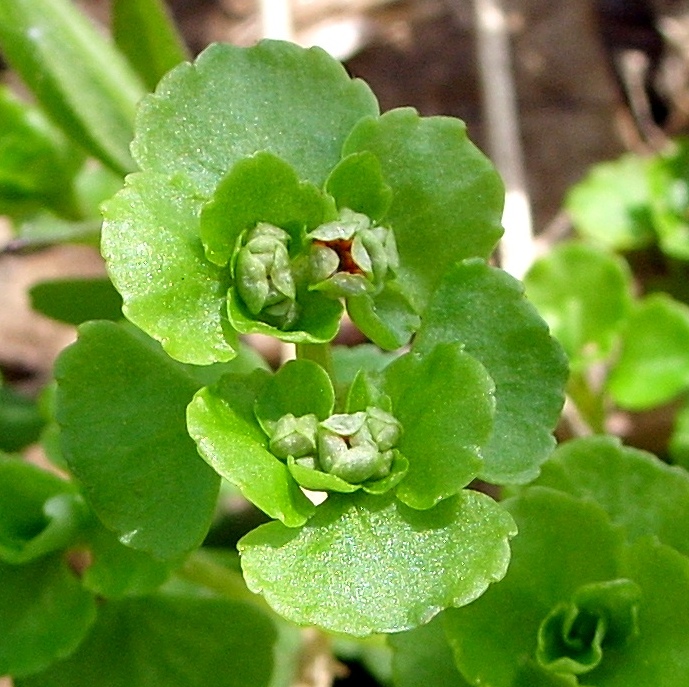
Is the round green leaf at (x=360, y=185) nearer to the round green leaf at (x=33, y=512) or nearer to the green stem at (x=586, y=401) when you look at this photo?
the round green leaf at (x=33, y=512)

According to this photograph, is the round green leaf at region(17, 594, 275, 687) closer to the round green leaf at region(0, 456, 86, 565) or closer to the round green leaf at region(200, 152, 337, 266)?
the round green leaf at region(0, 456, 86, 565)

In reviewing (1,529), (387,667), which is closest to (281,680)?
(387,667)

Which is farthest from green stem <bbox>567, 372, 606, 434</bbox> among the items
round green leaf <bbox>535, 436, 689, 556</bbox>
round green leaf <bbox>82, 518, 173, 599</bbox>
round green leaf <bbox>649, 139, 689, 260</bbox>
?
round green leaf <bbox>82, 518, 173, 599</bbox>

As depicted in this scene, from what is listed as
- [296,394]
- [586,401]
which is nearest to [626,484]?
[296,394]

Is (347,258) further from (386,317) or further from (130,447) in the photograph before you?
(130,447)

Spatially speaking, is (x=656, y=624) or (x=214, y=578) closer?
(x=656, y=624)

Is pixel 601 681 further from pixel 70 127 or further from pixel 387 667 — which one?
pixel 70 127

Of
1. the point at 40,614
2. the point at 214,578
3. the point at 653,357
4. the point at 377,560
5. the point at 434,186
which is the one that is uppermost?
the point at 434,186
